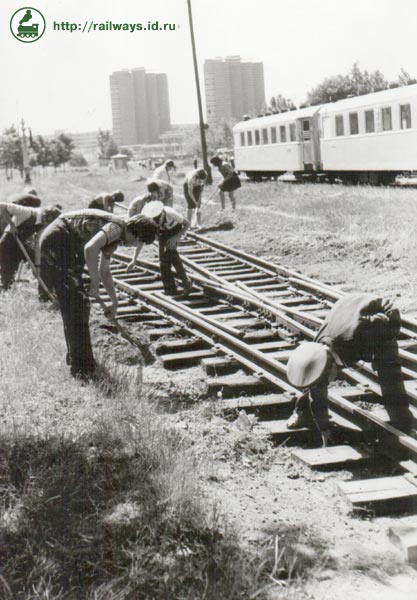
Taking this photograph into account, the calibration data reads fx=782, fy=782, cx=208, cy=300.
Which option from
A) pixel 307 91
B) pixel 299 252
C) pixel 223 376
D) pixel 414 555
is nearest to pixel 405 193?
pixel 299 252

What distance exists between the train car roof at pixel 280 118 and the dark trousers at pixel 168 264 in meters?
16.9

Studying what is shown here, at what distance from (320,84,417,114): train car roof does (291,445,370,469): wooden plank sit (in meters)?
15.9

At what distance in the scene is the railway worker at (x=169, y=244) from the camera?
32.2 ft

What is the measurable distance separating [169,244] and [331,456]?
528 centimetres

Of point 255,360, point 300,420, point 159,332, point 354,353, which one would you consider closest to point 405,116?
point 159,332

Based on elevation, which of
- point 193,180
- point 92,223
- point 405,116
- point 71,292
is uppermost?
point 405,116

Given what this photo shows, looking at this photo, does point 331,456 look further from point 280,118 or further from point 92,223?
point 280,118

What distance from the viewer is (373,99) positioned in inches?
859

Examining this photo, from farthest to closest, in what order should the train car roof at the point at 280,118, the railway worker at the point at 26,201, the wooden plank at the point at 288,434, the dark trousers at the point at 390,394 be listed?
the train car roof at the point at 280,118, the railway worker at the point at 26,201, the wooden plank at the point at 288,434, the dark trousers at the point at 390,394

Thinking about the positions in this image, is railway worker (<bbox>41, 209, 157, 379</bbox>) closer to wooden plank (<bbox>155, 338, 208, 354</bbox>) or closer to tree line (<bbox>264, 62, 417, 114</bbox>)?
wooden plank (<bbox>155, 338, 208, 354</bbox>)

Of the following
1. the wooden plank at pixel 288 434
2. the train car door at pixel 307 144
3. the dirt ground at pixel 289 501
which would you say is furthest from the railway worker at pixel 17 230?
the train car door at pixel 307 144

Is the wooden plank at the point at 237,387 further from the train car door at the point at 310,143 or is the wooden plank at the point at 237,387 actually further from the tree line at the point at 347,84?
the tree line at the point at 347,84

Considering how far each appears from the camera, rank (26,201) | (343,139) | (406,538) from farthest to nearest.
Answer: (343,139), (26,201), (406,538)

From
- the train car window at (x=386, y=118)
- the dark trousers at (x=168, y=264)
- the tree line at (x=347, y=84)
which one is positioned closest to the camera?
the dark trousers at (x=168, y=264)
